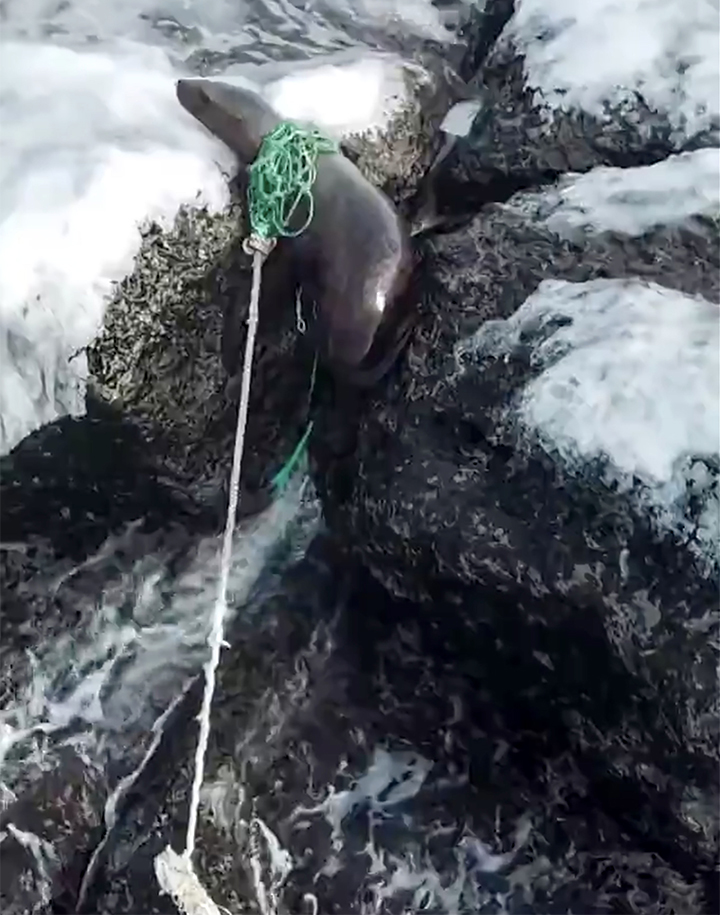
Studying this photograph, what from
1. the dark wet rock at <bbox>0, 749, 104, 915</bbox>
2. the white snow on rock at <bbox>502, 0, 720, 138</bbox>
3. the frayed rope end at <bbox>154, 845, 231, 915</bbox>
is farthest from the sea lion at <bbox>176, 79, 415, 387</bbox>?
the frayed rope end at <bbox>154, 845, 231, 915</bbox>

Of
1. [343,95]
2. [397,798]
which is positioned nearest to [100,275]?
[343,95]

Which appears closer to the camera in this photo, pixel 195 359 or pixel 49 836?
pixel 49 836

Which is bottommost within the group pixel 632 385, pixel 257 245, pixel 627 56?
pixel 632 385

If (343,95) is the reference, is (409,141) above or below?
below

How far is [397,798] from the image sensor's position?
383cm

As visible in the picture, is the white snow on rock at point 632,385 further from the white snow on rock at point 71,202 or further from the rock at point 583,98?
the white snow on rock at point 71,202

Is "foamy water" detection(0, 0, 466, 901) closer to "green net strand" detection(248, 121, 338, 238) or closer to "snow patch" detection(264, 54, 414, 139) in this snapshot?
"snow patch" detection(264, 54, 414, 139)

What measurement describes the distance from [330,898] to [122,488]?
1.40m

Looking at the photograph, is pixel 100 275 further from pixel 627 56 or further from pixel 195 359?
pixel 627 56

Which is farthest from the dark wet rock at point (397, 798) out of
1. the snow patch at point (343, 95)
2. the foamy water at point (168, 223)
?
the snow patch at point (343, 95)

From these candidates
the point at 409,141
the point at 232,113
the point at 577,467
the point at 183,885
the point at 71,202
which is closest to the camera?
the point at 183,885

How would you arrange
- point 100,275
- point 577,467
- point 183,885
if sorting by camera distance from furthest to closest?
point 100,275, point 577,467, point 183,885

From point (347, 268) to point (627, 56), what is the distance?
1343 mm

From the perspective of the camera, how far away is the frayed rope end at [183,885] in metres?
3.08
